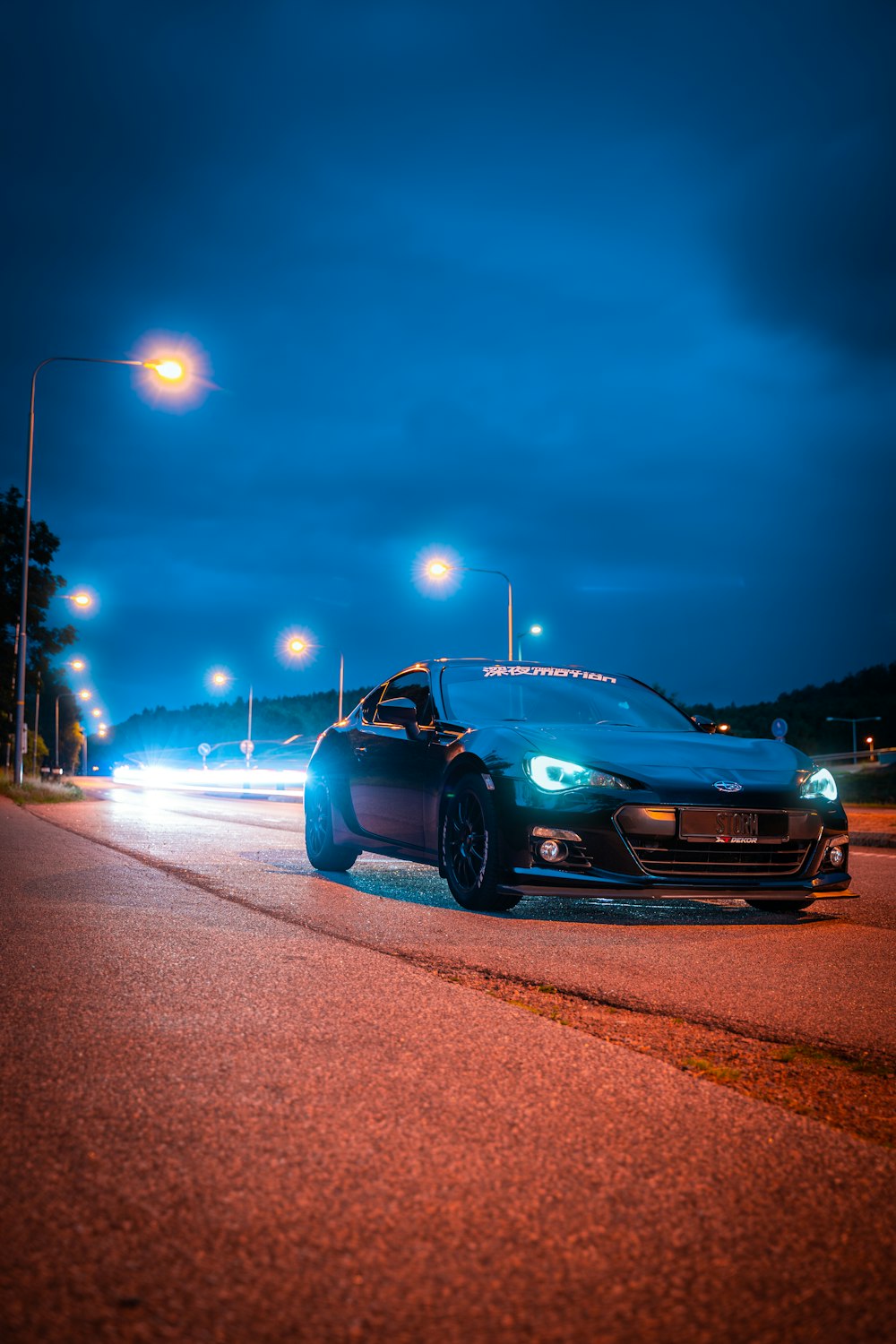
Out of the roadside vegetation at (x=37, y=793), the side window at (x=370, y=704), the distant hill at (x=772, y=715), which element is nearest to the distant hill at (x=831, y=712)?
the distant hill at (x=772, y=715)

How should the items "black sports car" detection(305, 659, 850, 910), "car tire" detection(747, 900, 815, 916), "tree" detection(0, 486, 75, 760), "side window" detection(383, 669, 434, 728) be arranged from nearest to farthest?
"black sports car" detection(305, 659, 850, 910)
"car tire" detection(747, 900, 815, 916)
"side window" detection(383, 669, 434, 728)
"tree" detection(0, 486, 75, 760)

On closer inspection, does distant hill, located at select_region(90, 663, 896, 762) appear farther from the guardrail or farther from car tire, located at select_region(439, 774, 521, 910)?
car tire, located at select_region(439, 774, 521, 910)

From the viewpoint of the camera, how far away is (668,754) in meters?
7.01

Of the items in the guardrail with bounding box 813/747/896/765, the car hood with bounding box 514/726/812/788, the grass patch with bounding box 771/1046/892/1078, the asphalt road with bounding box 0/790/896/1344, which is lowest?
the grass patch with bounding box 771/1046/892/1078

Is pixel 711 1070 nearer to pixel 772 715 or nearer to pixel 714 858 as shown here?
pixel 714 858

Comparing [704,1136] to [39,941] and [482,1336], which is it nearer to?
[482,1336]

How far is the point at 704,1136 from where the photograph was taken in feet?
9.41

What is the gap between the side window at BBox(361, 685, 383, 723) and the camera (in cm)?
927

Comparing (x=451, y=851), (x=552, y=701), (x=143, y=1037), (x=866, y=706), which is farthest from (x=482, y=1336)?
(x=866, y=706)

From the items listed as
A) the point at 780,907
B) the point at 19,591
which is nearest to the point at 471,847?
the point at 780,907

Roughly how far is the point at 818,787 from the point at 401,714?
2.90 metres

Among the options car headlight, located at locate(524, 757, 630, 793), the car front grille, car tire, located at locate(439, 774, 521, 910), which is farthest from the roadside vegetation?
the car front grille

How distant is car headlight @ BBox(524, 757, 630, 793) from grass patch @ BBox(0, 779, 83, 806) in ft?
58.1

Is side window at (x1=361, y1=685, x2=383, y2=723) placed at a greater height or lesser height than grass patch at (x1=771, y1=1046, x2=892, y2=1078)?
greater
